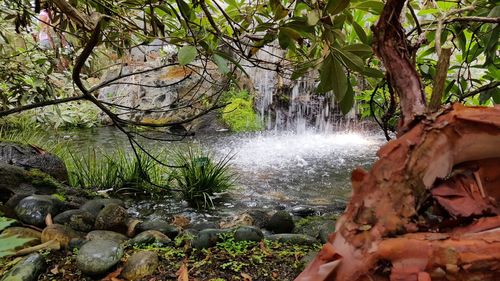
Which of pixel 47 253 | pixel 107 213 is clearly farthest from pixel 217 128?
pixel 47 253

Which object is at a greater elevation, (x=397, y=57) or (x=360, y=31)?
(x=360, y=31)

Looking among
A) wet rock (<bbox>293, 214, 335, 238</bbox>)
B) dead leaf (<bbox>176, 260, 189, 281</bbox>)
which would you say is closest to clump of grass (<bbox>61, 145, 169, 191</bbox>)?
wet rock (<bbox>293, 214, 335, 238</bbox>)

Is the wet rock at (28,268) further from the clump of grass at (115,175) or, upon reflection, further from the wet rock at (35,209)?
the clump of grass at (115,175)

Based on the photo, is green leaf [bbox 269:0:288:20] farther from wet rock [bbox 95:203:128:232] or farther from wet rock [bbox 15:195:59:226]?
wet rock [bbox 15:195:59:226]

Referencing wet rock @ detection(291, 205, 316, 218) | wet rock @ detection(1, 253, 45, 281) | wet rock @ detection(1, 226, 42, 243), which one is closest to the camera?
wet rock @ detection(1, 253, 45, 281)

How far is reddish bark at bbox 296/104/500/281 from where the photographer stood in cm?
39

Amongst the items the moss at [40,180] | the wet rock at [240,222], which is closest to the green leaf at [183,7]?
the wet rock at [240,222]

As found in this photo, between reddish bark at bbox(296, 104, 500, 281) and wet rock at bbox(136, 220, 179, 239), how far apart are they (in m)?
2.10

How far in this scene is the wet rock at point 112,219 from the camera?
244cm

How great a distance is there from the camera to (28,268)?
1517 mm

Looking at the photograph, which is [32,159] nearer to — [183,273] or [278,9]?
[183,273]

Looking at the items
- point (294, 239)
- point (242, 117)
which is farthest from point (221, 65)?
point (242, 117)

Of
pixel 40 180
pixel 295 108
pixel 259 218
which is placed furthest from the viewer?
pixel 295 108

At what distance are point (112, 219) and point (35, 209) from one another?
1.62 feet
